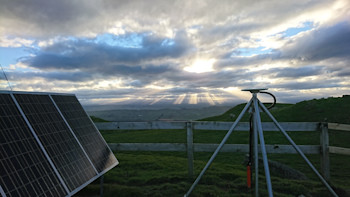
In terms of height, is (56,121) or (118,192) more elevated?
(56,121)

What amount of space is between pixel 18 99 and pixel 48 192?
7.54ft

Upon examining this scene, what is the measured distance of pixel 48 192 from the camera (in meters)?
4.13

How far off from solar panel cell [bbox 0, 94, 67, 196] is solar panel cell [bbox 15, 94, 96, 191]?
244 mm

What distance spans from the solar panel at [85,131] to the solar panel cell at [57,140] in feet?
1.03

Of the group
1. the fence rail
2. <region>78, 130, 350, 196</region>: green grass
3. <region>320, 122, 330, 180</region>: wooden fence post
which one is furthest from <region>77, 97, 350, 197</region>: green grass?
the fence rail

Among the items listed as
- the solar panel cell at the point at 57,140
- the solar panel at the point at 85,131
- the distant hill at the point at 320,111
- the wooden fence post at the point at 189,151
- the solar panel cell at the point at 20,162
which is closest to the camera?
the solar panel cell at the point at 20,162

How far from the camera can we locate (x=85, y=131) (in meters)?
6.72

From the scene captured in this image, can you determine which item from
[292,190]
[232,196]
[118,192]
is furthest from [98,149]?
[292,190]

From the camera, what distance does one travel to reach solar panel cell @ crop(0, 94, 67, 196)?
3758 mm

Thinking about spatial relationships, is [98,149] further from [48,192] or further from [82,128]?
[48,192]

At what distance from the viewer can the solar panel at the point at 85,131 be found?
6230 millimetres

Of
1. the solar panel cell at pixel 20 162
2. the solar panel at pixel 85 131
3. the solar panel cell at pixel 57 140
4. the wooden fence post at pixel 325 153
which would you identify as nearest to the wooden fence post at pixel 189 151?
the solar panel at pixel 85 131

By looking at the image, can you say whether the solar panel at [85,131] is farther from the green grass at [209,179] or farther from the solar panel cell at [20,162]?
the solar panel cell at [20,162]

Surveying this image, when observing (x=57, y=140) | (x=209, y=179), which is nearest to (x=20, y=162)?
(x=57, y=140)
